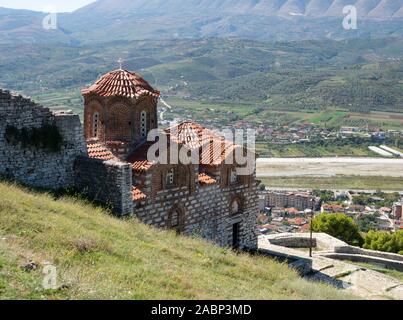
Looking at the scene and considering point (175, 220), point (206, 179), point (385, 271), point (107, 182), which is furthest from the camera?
point (385, 271)

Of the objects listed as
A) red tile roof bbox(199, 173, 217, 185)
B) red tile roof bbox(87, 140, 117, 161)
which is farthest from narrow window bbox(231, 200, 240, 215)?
red tile roof bbox(87, 140, 117, 161)

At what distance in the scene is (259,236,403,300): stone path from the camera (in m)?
18.3

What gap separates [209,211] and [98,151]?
4466mm

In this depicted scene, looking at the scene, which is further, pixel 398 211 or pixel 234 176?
pixel 398 211

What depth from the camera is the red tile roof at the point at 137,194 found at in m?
15.9

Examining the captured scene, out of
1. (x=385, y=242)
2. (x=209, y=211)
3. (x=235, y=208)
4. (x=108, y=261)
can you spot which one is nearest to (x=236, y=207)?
(x=235, y=208)

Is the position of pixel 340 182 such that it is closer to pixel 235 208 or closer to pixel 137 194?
pixel 235 208

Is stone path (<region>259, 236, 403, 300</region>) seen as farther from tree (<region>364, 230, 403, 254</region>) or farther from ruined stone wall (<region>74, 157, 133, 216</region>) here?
ruined stone wall (<region>74, 157, 133, 216</region>)

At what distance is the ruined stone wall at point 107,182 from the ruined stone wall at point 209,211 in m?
0.91

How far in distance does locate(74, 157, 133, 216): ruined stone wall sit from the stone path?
262 inches

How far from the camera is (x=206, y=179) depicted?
18719 millimetres

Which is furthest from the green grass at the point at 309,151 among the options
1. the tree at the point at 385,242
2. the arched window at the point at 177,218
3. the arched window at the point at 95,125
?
the arched window at the point at 177,218

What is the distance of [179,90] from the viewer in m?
150

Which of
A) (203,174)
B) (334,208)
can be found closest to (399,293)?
(203,174)
